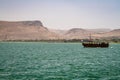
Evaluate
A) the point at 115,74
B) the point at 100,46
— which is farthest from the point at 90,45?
the point at 115,74

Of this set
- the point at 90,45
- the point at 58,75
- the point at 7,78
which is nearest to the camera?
the point at 7,78

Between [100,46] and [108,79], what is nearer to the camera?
[108,79]

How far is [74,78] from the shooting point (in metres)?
31.9

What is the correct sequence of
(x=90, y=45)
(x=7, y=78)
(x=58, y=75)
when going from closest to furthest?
(x=7, y=78) < (x=58, y=75) < (x=90, y=45)

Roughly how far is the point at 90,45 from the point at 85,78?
110m

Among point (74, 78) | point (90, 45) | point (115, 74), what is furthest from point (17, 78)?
point (90, 45)

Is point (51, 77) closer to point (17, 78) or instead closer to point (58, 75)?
point (58, 75)

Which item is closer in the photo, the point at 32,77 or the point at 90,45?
the point at 32,77

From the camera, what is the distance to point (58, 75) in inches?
1335

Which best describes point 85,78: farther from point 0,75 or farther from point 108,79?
point 0,75

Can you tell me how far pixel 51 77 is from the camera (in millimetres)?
32375

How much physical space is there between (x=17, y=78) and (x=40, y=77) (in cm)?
272

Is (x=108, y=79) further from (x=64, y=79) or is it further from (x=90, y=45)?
(x=90, y=45)

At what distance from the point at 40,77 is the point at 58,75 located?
8.83 feet
